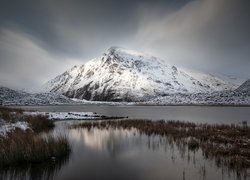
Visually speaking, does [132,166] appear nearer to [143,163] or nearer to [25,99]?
[143,163]

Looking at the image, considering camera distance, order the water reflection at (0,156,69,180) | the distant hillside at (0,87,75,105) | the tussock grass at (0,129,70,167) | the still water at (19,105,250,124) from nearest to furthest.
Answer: the water reflection at (0,156,69,180), the tussock grass at (0,129,70,167), the still water at (19,105,250,124), the distant hillside at (0,87,75,105)

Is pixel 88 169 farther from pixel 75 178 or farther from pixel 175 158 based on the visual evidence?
pixel 175 158

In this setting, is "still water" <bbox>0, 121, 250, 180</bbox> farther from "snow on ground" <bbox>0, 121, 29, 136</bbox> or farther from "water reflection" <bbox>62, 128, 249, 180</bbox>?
"snow on ground" <bbox>0, 121, 29, 136</bbox>

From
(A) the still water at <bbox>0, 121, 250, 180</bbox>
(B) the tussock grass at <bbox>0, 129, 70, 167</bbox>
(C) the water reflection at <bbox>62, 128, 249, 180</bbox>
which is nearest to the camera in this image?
(A) the still water at <bbox>0, 121, 250, 180</bbox>

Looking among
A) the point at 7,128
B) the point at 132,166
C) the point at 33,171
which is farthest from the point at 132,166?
the point at 7,128

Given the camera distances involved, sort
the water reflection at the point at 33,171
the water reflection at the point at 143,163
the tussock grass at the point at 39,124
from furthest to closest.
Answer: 1. the tussock grass at the point at 39,124
2. the water reflection at the point at 143,163
3. the water reflection at the point at 33,171

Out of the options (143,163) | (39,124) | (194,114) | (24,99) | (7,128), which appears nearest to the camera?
(143,163)

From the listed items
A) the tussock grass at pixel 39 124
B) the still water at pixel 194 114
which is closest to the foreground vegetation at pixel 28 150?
the tussock grass at pixel 39 124

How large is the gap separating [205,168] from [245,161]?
2542 millimetres

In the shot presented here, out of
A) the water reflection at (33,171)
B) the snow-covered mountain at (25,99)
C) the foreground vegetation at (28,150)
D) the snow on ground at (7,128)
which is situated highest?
→ the snow-covered mountain at (25,99)

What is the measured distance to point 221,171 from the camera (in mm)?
12766

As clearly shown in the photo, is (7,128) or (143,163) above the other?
(7,128)

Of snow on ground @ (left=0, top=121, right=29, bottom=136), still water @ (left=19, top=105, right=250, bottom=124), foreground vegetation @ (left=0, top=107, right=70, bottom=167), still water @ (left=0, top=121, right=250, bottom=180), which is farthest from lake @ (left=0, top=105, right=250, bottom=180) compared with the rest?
still water @ (left=19, top=105, right=250, bottom=124)

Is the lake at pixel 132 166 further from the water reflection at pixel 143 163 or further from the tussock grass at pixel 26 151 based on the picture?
the tussock grass at pixel 26 151
